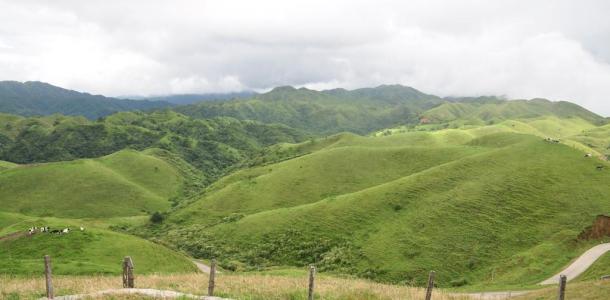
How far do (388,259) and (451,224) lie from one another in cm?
1598

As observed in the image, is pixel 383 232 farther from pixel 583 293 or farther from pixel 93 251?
pixel 583 293

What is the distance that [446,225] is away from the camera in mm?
86312

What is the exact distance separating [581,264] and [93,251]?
225 ft

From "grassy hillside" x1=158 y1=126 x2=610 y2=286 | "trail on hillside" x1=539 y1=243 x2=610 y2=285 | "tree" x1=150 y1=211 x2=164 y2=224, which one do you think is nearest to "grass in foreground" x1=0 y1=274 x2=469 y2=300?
"trail on hillside" x1=539 y1=243 x2=610 y2=285

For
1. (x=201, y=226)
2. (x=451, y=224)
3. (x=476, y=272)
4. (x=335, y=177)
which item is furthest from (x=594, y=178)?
(x=201, y=226)

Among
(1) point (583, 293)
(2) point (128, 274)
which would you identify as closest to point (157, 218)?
(2) point (128, 274)

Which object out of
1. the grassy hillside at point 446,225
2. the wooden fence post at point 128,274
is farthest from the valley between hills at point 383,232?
the wooden fence post at point 128,274

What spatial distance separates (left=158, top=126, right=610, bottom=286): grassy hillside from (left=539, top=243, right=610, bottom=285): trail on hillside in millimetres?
1977

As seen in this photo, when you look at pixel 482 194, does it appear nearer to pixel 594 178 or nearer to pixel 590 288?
pixel 594 178

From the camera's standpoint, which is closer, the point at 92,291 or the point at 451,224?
the point at 92,291

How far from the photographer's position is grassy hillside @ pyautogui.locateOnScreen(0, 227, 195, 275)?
62188 millimetres

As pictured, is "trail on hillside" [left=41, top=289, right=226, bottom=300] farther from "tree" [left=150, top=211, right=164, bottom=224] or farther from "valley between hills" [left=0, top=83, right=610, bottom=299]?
"tree" [left=150, top=211, right=164, bottom=224]

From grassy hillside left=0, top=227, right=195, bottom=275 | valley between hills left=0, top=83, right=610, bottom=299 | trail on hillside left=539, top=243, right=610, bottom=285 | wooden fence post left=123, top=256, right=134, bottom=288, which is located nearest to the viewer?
wooden fence post left=123, top=256, right=134, bottom=288

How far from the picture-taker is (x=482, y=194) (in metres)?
93.6
